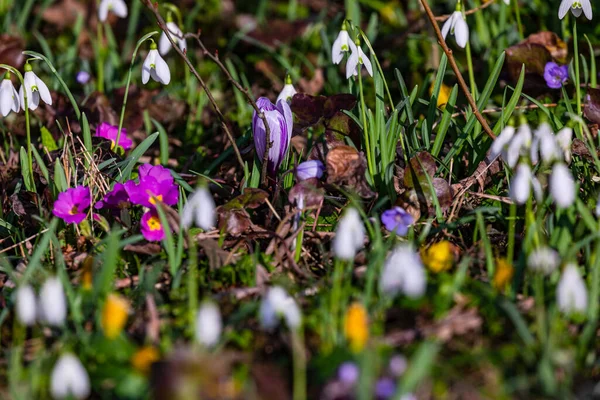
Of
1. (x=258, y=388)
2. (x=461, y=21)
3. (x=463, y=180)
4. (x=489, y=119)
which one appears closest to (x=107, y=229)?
(x=258, y=388)

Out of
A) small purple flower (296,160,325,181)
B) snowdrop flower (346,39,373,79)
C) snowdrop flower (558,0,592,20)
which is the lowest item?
small purple flower (296,160,325,181)

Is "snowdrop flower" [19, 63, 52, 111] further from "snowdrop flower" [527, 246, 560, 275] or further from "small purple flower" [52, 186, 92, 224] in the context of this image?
"snowdrop flower" [527, 246, 560, 275]

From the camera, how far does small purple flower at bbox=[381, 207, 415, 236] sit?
8.06ft

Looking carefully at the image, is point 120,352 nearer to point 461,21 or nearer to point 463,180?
point 463,180

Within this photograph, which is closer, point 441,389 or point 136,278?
point 441,389

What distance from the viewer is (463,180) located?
2.81m

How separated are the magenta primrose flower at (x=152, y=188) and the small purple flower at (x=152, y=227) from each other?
36 mm

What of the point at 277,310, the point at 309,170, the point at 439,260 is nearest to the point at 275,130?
the point at 309,170

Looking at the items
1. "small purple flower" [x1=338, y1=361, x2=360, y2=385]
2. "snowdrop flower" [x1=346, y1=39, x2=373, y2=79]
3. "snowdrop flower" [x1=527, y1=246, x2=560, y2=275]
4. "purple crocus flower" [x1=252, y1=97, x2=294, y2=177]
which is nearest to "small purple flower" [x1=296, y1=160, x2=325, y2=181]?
"purple crocus flower" [x1=252, y1=97, x2=294, y2=177]

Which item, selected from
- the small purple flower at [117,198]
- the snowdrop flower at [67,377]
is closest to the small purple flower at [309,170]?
the small purple flower at [117,198]

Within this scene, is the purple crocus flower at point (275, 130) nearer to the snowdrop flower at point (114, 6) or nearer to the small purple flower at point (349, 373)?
the snowdrop flower at point (114, 6)

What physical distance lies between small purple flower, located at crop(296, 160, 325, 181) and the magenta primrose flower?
16.6 inches

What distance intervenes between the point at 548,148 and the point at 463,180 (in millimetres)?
776

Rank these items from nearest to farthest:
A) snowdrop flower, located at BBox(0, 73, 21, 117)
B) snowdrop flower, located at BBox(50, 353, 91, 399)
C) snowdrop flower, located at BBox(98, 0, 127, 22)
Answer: snowdrop flower, located at BBox(50, 353, 91, 399) < snowdrop flower, located at BBox(0, 73, 21, 117) < snowdrop flower, located at BBox(98, 0, 127, 22)
